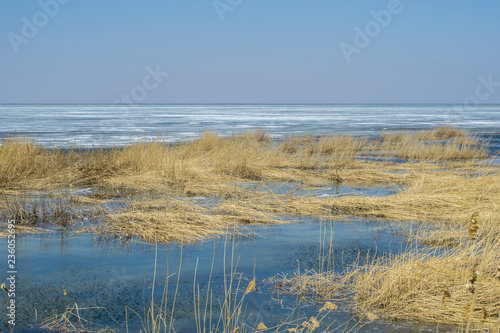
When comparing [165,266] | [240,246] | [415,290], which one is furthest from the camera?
[240,246]

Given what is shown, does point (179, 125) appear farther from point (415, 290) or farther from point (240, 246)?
point (415, 290)

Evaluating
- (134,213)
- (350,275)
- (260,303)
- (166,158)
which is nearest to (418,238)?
(350,275)

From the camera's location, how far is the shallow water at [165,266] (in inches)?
178

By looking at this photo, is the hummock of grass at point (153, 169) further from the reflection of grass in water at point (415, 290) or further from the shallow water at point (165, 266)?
the reflection of grass in water at point (415, 290)

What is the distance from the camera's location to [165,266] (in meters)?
5.74

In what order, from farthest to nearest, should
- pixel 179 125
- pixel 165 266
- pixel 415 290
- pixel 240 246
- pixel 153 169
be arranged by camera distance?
pixel 179 125 < pixel 153 169 < pixel 240 246 < pixel 165 266 < pixel 415 290

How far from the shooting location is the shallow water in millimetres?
4523

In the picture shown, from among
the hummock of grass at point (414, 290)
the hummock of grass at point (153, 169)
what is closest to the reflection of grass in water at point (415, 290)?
the hummock of grass at point (414, 290)

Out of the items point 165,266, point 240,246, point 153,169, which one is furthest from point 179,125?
point 165,266

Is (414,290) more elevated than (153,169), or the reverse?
(414,290)

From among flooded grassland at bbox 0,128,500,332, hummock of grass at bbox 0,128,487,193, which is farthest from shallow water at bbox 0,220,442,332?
hummock of grass at bbox 0,128,487,193

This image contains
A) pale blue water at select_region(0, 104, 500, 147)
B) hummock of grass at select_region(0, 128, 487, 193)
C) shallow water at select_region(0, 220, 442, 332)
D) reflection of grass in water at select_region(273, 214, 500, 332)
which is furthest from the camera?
pale blue water at select_region(0, 104, 500, 147)

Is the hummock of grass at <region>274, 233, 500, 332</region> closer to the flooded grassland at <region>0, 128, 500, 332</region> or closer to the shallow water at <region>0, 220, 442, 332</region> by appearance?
the flooded grassland at <region>0, 128, 500, 332</region>

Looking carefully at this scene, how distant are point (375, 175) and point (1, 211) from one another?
28.5 feet
